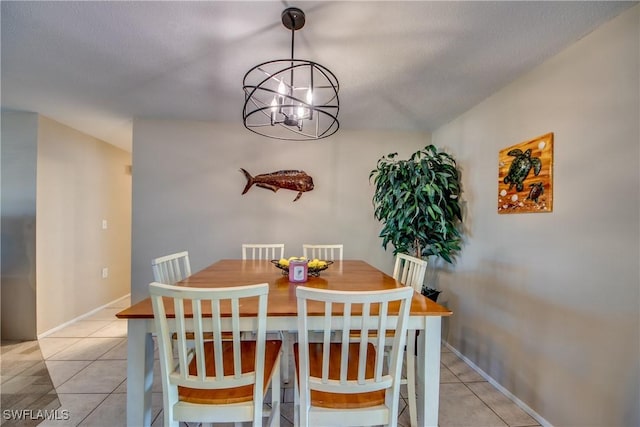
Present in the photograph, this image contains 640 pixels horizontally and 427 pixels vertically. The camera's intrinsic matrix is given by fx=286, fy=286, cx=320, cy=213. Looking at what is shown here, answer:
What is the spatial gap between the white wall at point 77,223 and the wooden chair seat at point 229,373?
261 cm

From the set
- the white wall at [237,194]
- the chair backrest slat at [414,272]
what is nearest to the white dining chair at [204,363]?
the chair backrest slat at [414,272]

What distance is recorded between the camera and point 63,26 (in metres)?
1.58

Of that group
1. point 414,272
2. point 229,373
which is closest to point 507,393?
point 414,272

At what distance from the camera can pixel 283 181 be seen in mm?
3225

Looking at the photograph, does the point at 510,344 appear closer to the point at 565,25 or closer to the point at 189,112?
the point at 565,25

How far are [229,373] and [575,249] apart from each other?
6.44ft

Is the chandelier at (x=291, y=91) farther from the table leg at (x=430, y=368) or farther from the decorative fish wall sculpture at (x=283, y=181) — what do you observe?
the table leg at (x=430, y=368)

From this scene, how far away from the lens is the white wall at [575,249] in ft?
4.55

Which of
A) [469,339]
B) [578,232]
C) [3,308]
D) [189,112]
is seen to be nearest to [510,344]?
[469,339]

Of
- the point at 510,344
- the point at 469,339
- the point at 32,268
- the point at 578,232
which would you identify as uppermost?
the point at 578,232

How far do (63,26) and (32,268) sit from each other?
2.48m

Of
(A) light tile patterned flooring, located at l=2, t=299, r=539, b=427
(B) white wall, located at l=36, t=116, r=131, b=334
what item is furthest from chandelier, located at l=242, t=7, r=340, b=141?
(B) white wall, located at l=36, t=116, r=131, b=334

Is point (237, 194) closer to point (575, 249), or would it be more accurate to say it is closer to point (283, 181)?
point (283, 181)

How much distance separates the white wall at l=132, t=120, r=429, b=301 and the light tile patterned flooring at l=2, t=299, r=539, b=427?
2.25 ft
